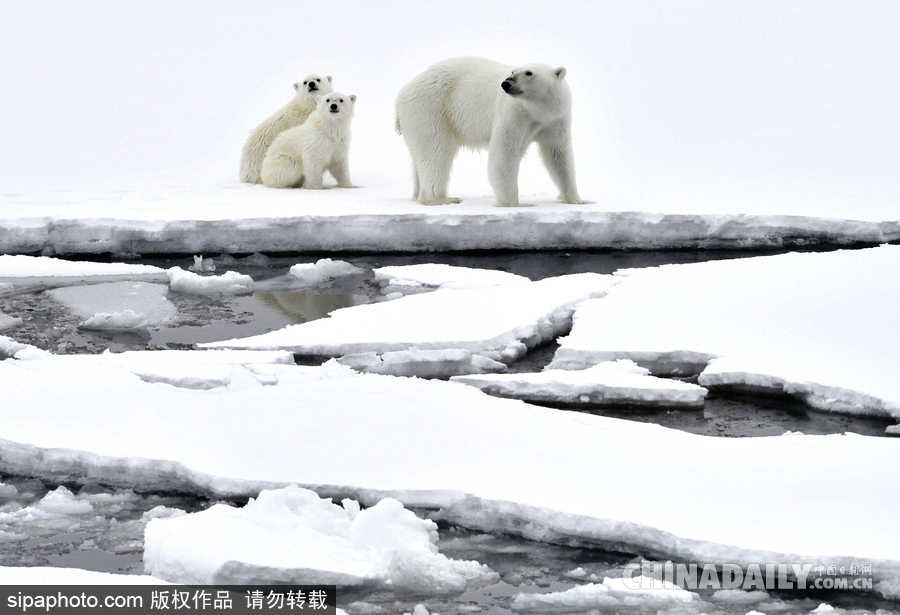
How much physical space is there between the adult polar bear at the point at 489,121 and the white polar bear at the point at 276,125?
1.44 m

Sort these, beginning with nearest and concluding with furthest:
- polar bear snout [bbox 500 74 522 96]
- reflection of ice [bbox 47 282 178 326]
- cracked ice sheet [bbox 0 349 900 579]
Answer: cracked ice sheet [bbox 0 349 900 579]
reflection of ice [bbox 47 282 178 326]
polar bear snout [bbox 500 74 522 96]

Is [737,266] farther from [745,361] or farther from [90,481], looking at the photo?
[90,481]

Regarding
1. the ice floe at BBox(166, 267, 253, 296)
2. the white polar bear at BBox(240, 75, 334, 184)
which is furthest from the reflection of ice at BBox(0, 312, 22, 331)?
the white polar bear at BBox(240, 75, 334, 184)

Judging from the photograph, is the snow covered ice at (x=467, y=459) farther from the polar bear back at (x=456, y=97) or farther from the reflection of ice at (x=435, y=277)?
the polar bear back at (x=456, y=97)

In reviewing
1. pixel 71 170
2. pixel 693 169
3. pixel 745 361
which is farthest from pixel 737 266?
pixel 71 170

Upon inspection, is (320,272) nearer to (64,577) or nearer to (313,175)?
(313,175)

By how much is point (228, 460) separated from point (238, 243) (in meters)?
4.02

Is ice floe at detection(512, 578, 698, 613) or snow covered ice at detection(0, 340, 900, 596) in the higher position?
snow covered ice at detection(0, 340, 900, 596)

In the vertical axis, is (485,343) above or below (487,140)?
below

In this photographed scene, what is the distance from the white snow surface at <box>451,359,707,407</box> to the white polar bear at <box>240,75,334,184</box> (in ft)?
18.7

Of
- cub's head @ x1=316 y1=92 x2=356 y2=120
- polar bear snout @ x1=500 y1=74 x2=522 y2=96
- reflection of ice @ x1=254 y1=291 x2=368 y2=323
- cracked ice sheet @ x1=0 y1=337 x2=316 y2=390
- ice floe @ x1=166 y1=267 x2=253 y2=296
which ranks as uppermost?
cub's head @ x1=316 y1=92 x2=356 y2=120

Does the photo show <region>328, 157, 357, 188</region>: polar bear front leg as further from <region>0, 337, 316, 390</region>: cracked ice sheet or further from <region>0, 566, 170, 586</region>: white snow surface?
<region>0, 566, 170, 586</region>: white snow surface

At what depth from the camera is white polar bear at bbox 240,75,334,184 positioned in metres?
9.04

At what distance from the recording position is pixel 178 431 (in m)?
3.25
